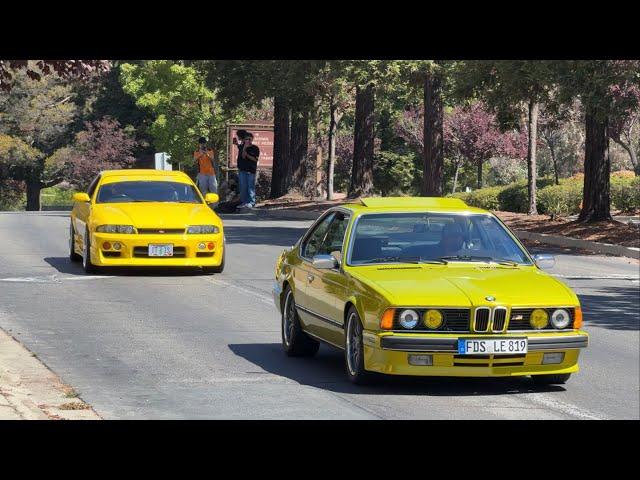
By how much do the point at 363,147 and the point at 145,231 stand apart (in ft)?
94.2

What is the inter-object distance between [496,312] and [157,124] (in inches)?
2481

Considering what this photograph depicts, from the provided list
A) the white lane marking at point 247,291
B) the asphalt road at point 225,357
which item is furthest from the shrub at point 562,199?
the white lane marking at point 247,291

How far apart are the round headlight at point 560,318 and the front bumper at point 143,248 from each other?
10.8 meters

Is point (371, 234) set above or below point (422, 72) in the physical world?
below

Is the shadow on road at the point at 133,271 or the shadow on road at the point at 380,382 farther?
the shadow on road at the point at 133,271

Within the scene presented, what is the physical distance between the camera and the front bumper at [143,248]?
67.9 feet

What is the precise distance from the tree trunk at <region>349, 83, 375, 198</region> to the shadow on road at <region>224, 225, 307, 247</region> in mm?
13356

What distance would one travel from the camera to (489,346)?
10484 millimetres

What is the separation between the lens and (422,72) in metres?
42.2

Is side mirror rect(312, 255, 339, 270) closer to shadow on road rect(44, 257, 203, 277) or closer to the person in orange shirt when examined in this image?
shadow on road rect(44, 257, 203, 277)

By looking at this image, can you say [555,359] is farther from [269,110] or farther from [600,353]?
[269,110]

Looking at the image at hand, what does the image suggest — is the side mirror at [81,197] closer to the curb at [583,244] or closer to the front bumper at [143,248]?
the front bumper at [143,248]

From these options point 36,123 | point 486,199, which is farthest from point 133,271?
point 36,123
